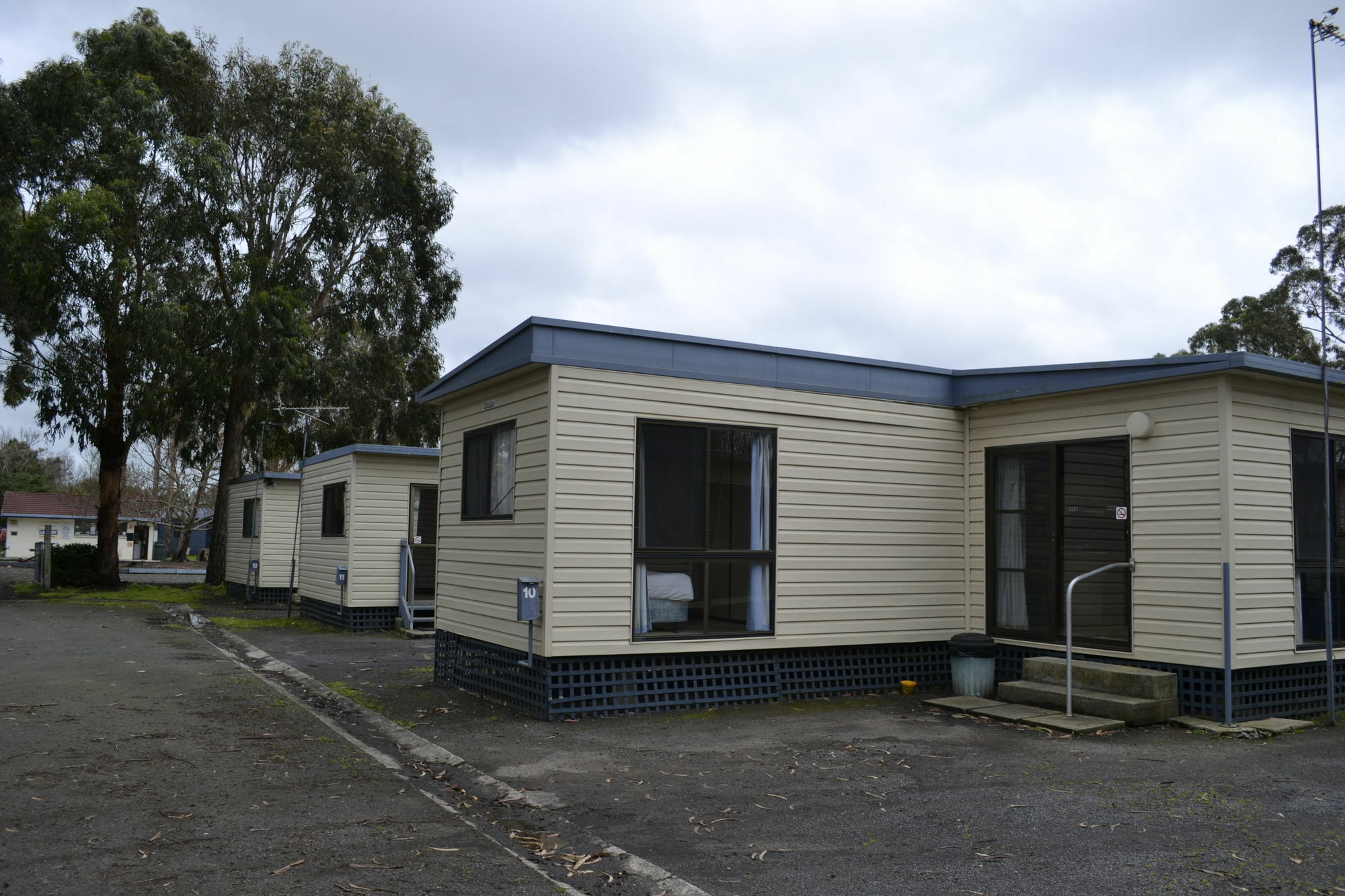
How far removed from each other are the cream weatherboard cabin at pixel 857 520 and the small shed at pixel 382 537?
5325 mm

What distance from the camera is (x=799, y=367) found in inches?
358

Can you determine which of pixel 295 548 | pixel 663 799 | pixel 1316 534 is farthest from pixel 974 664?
pixel 295 548

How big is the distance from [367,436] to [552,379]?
21.8 m

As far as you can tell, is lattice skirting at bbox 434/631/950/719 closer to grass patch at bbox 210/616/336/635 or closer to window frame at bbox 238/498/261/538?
grass patch at bbox 210/616/336/635

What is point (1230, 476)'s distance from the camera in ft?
25.3

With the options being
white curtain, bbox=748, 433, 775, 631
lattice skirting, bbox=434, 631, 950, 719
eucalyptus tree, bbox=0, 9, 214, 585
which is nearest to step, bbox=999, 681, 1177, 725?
lattice skirting, bbox=434, 631, 950, 719

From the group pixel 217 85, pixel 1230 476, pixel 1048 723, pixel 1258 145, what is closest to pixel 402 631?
pixel 1048 723

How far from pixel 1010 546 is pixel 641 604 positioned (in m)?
3.69

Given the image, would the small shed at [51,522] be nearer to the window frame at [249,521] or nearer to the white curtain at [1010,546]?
the window frame at [249,521]

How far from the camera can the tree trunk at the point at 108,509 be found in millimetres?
23719

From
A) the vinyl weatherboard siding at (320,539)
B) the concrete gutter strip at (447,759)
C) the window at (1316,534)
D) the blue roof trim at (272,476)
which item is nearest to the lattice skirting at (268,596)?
the blue roof trim at (272,476)

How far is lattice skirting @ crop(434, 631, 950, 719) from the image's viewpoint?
26.2 ft

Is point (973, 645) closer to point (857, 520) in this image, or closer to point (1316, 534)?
point (857, 520)

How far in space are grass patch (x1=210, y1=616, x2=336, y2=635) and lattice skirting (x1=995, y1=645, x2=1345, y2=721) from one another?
1127 centimetres
